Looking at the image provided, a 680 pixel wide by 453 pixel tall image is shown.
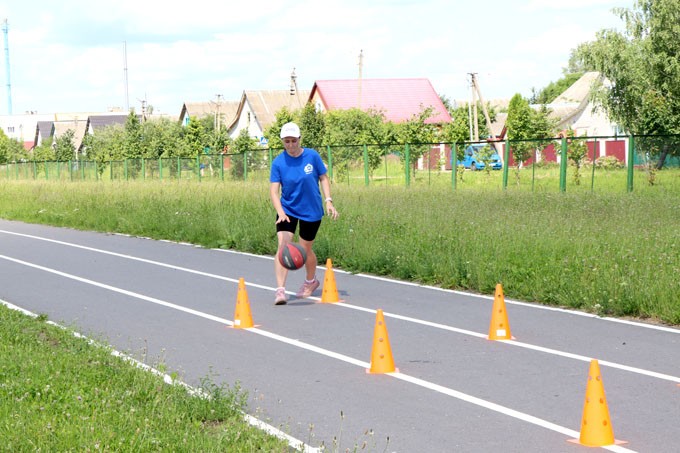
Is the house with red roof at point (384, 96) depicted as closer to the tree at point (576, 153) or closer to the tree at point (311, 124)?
the tree at point (311, 124)

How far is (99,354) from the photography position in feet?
28.6

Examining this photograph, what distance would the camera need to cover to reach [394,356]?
30.0 feet

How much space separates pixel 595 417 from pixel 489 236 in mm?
8925

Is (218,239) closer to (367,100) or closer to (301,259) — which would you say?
(301,259)

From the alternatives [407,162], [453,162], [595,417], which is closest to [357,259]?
[595,417]

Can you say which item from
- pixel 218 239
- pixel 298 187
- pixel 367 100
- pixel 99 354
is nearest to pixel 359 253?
pixel 298 187

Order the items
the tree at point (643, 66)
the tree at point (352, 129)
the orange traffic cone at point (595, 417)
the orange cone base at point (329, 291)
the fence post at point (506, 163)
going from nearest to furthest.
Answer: the orange traffic cone at point (595, 417), the orange cone base at point (329, 291), the fence post at point (506, 163), the tree at point (643, 66), the tree at point (352, 129)

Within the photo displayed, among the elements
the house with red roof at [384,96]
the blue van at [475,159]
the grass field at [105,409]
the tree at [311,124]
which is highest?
the house with red roof at [384,96]

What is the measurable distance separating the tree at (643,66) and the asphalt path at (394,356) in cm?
3508

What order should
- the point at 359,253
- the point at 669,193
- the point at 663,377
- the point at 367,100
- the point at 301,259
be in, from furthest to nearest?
the point at 367,100
the point at 669,193
the point at 359,253
the point at 301,259
the point at 663,377

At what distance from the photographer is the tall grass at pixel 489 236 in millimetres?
11883

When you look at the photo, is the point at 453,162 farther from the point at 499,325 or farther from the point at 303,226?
the point at 499,325

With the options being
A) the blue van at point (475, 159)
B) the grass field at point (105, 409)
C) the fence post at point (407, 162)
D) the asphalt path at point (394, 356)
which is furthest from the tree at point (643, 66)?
the grass field at point (105, 409)

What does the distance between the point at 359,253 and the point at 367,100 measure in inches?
3087
